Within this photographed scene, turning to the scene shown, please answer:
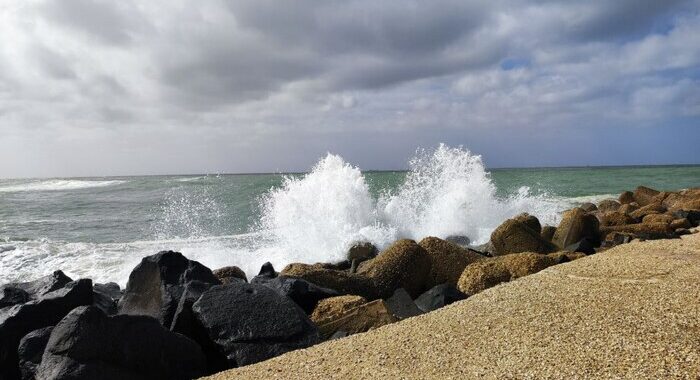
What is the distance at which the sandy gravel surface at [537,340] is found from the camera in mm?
2920

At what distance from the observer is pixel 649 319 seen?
347cm

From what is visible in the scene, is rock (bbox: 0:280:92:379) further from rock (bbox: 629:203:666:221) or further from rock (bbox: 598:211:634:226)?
rock (bbox: 629:203:666:221)

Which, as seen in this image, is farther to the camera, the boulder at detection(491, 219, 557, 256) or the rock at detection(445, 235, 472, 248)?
the rock at detection(445, 235, 472, 248)

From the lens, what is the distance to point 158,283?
4887 millimetres

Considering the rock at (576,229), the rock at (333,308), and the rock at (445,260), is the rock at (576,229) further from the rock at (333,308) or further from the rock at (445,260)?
the rock at (333,308)

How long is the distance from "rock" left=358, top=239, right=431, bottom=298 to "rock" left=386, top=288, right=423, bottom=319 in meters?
0.81

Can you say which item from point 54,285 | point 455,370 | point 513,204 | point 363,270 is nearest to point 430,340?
point 455,370

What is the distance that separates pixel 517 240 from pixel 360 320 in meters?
4.36

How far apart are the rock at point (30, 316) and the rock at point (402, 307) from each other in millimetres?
2597

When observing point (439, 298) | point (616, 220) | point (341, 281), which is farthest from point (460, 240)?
point (439, 298)

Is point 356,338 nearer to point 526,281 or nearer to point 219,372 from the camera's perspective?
point 219,372

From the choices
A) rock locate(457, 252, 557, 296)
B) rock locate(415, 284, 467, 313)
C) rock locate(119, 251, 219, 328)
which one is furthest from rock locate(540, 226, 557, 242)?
rock locate(119, 251, 219, 328)

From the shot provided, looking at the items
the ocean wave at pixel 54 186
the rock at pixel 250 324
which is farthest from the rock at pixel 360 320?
the ocean wave at pixel 54 186

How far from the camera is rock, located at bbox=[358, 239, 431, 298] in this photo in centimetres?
588
